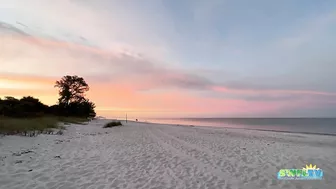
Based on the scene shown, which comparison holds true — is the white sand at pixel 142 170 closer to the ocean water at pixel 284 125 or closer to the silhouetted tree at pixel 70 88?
the ocean water at pixel 284 125

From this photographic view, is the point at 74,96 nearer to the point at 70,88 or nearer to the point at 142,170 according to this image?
the point at 70,88

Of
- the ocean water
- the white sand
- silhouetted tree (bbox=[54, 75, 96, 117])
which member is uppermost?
silhouetted tree (bbox=[54, 75, 96, 117])

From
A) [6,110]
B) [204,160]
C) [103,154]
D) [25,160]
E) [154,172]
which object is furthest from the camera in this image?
[6,110]

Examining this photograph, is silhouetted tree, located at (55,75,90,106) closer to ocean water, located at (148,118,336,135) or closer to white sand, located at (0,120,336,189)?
ocean water, located at (148,118,336,135)

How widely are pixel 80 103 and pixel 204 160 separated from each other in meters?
52.8

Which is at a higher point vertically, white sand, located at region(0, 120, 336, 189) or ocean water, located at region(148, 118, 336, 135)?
white sand, located at region(0, 120, 336, 189)

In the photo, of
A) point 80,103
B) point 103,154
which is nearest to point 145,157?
point 103,154

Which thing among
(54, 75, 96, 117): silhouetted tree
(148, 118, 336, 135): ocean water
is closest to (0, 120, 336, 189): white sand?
(148, 118, 336, 135): ocean water

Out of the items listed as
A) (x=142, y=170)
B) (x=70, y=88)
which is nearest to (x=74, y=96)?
(x=70, y=88)

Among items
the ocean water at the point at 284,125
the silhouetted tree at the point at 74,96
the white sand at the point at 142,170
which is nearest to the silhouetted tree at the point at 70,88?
the silhouetted tree at the point at 74,96

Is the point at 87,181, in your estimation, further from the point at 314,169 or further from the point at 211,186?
the point at 314,169

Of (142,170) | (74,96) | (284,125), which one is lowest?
(284,125)

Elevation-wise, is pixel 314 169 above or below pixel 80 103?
below

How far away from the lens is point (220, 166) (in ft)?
24.2
